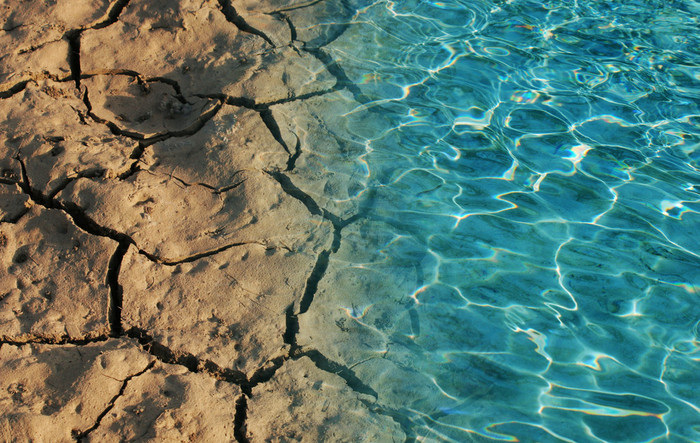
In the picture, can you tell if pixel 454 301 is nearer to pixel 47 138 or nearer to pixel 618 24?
pixel 47 138

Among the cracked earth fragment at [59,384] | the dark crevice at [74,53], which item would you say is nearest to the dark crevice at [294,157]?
the cracked earth fragment at [59,384]

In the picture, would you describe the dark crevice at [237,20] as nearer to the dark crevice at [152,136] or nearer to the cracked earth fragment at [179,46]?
the cracked earth fragment at [179,46]

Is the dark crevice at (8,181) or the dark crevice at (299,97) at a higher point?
the dark crevice at (299,97)

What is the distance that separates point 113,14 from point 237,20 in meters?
0.79

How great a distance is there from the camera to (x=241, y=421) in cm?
202

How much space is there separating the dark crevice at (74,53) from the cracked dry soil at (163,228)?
13 mm

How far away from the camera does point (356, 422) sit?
80.6 inches

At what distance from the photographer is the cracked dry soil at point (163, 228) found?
2029mm

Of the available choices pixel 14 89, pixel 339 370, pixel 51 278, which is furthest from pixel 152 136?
pixel 339 370

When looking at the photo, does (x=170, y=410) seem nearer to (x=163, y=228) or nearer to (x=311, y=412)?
(x=311, y=412)

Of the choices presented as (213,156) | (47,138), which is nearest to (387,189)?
(213,156)

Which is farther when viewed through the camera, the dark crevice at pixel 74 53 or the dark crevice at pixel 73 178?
the dark crevice at pixel 74 53

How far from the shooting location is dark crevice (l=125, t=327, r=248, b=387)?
2.14 m

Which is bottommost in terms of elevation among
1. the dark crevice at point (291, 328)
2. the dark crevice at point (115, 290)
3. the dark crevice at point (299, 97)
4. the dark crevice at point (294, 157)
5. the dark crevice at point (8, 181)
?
the dark crevice at point (291, 328)
